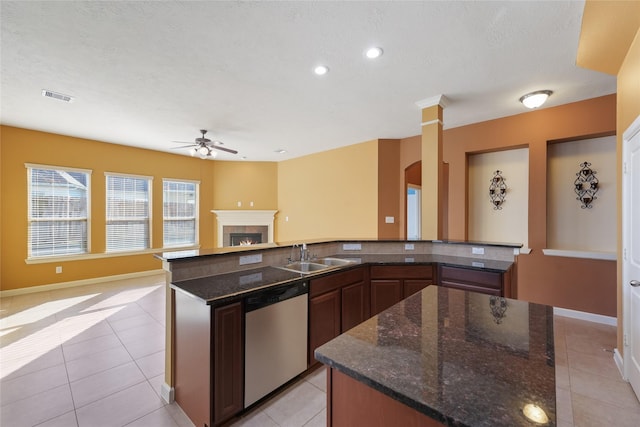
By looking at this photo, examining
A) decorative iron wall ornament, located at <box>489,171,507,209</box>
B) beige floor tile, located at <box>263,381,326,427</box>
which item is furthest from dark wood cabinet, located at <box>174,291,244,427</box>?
decorative iron wall ornament, located at <box>489,171,507,209</box>

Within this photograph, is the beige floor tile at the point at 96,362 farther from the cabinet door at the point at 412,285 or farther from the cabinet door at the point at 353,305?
the cabinet door at the point at 412,285

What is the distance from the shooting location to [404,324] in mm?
1238

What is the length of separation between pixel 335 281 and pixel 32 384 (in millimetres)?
2651

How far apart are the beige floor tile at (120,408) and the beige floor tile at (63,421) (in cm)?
3

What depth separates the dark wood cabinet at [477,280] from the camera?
258 centimetres

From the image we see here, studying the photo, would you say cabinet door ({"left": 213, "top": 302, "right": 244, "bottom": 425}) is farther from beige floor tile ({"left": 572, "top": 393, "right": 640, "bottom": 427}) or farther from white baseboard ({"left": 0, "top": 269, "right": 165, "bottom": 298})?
white baseboard ({"left": 0, "top": 269, "right": 165, "bottom": 298})

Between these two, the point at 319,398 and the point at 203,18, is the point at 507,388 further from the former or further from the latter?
the point at 203,18

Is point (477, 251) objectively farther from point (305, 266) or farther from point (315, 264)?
point (305, 266)

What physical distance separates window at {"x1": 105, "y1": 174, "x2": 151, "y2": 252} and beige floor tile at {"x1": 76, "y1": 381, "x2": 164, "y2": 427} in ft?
14.5

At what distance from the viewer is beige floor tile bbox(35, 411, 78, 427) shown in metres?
1.82

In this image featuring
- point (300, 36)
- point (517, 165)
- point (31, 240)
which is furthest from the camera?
point (31, 240)

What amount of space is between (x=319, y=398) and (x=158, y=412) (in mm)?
1165

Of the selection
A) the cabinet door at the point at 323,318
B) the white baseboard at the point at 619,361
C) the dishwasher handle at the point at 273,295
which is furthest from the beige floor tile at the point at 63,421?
the white baseboard at the point at 619,361

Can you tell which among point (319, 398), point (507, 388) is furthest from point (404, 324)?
point (319, 398)
